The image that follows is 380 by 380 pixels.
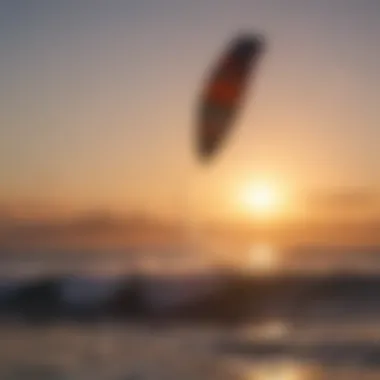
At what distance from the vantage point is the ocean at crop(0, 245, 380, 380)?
8.57 metres

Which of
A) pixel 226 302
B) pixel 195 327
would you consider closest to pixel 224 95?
pixel 195 327

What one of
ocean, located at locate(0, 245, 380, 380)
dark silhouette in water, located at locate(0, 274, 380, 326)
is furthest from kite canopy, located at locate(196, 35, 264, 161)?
dark silhouette in water, located at locate(0, 274, 380, 326)

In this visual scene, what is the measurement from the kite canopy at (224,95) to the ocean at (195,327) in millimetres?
1930

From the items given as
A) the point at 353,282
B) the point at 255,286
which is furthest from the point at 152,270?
the point at 353,282

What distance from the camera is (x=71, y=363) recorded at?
8.66 metres

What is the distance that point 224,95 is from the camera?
29.9ft

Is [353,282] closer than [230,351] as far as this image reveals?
No

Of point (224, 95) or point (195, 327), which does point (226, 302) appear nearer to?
point (195, 327)

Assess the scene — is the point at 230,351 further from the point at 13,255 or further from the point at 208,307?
the point at 13,255

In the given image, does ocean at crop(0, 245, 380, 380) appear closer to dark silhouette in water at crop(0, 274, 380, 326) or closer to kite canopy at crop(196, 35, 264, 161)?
dark silhouette in water at crop(0, 274, 380, 326)

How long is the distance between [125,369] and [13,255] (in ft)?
37.3

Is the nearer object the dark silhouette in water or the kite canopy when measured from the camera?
the kite canopy

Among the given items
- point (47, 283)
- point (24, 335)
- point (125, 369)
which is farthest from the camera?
point (47, 283)

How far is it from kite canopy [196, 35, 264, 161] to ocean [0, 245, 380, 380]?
1930 mm
